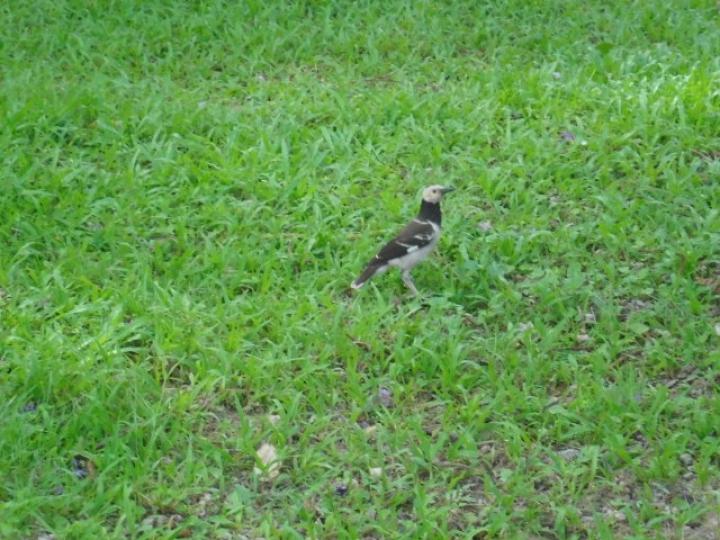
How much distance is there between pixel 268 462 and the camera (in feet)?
17.9

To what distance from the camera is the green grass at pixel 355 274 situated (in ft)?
17.4

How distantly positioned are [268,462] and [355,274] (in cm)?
174

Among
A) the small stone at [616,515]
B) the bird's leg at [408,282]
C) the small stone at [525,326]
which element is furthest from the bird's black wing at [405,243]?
the small stone at [616,515]

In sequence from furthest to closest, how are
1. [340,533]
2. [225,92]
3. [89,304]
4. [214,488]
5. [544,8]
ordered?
[544,8] → [225,92] → [89,304] → [214,488] → [340,533]

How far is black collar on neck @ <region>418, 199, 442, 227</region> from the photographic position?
22.7 feet

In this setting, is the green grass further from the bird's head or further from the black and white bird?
the bird's head

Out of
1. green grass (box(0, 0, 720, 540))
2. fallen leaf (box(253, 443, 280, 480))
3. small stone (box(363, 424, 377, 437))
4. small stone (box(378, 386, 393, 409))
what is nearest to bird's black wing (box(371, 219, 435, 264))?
green grass (box(0, 0, 720, 540))

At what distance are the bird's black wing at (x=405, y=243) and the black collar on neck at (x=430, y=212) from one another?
0.57 feet

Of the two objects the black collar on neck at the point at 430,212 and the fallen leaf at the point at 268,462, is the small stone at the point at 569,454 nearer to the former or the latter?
the fallen leaf at the point at 268,462

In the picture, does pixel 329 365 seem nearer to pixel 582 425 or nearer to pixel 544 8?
pixel 582 425

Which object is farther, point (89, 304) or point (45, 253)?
point (45, 253)

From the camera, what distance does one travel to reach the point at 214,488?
536cm

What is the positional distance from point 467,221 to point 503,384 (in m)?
1.79

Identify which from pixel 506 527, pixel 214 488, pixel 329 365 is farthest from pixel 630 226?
pixel 214 488
